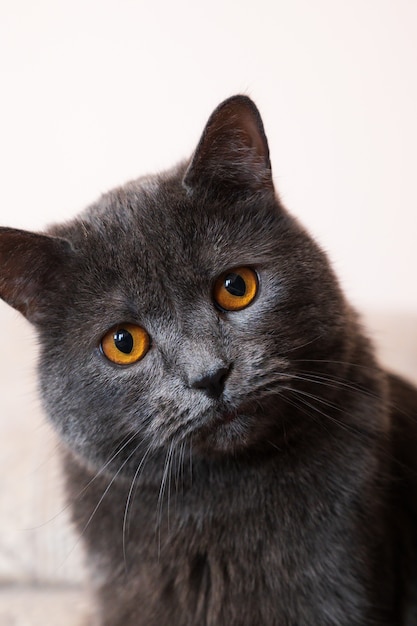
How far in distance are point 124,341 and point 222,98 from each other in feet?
4.19

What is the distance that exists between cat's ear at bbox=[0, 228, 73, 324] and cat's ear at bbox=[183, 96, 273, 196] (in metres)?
0.23

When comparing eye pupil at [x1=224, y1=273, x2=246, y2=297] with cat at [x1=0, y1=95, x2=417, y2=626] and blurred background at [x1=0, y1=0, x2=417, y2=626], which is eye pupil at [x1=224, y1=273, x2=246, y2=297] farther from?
blurred background at [x1=0, y1=0, x2=417, y2=626]

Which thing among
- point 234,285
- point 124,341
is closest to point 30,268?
point 124,341

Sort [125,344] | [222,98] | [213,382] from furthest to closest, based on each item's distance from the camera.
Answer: [222,98]
[125,344]
[213,382]

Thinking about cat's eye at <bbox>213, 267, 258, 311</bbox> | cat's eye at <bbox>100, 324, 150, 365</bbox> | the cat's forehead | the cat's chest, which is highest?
the cat's forehead

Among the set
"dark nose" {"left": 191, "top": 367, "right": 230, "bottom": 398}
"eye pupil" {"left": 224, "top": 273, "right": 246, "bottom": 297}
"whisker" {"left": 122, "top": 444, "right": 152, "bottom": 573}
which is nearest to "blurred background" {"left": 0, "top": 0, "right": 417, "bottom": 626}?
"whisker" {"left": 122, "top": 444, "right": 152, "bottom": 573}

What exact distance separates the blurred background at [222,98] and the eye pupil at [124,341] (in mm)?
1106

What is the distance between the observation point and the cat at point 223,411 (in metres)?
1.03

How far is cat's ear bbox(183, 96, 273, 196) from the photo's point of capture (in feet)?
3.46

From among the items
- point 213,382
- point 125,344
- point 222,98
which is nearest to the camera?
point 213,382

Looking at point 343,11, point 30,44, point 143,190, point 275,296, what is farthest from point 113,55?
point 275,296

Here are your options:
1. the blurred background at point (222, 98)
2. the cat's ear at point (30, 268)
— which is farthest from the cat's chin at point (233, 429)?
the blurred background at point (222, 98)

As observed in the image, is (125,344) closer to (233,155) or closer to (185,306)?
(185,306)

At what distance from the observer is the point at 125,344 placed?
1059 millimetres
